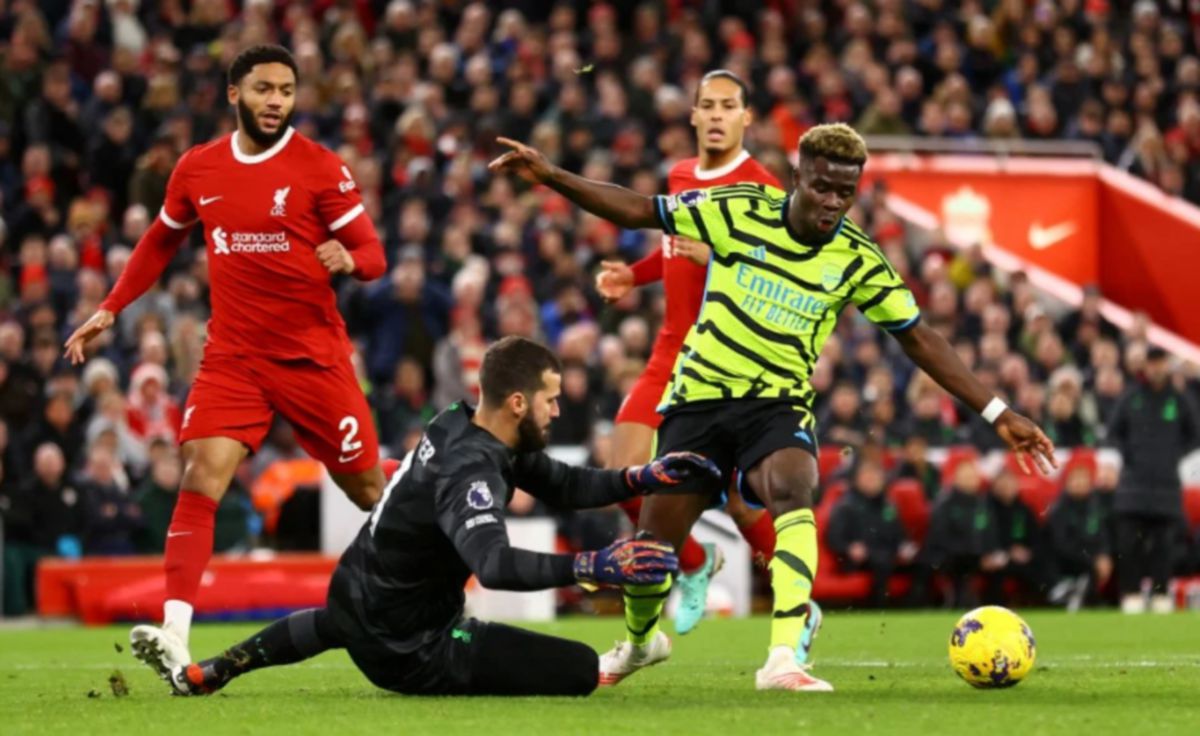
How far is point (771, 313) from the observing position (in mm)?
9023

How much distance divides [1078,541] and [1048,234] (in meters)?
6.81

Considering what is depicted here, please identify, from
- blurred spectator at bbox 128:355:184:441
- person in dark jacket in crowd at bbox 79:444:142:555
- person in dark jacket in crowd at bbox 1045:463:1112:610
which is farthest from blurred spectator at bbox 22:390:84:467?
person in dark jacket in crowd at bbox 1045:463:1112:610

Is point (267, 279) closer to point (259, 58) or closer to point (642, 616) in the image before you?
point (259, 58)

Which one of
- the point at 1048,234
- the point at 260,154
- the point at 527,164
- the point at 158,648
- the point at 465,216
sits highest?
the point at 1048,234

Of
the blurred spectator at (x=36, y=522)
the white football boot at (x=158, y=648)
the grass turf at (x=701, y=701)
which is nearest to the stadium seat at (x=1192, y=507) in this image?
the grass turf at (x=701, y=701)

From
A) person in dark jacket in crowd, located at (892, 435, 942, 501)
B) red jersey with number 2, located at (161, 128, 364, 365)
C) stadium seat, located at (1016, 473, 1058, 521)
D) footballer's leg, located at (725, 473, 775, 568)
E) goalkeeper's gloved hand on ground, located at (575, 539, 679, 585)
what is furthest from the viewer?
stadium seat, located at (1016, 473, 1058, 521)

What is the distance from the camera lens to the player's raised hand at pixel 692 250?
10.0 meters

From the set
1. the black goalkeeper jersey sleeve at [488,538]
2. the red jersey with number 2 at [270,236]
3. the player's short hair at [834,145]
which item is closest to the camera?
the black goalkeeper jersey sleeve at [488,538]

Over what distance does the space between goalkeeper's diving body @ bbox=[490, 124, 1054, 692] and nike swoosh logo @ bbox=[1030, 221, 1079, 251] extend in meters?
16.7

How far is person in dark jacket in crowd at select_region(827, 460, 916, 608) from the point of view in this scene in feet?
61.9

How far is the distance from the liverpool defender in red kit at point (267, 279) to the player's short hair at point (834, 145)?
2309 mm

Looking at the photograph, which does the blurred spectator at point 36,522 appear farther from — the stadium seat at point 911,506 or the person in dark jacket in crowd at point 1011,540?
the person in dark jacket in crowd at point 1011,540

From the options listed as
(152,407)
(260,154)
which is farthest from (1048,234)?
(260,154)

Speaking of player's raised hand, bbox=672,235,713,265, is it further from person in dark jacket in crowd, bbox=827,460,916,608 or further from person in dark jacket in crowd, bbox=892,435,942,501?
person in dark jacket in crowd, bbox=892,435,942,501
